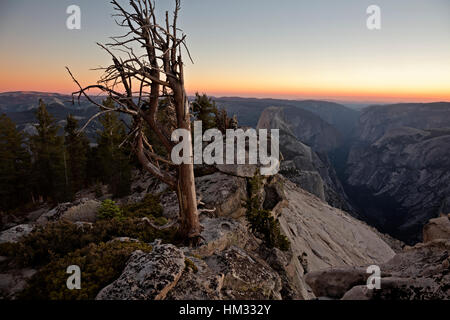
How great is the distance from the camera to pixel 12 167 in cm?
3450

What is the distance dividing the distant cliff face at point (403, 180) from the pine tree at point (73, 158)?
106 m

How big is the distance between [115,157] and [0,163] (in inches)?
601

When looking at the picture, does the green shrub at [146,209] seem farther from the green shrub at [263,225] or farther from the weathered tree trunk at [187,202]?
the green shrub at [263,225]

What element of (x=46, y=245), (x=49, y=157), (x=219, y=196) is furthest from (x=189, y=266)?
(x=49, y=157)

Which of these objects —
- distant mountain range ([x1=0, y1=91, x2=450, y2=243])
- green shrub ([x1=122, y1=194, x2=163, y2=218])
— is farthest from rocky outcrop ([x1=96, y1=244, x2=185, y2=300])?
distant mountain range ([x1=0, y1=91, x2=450, y2=243])

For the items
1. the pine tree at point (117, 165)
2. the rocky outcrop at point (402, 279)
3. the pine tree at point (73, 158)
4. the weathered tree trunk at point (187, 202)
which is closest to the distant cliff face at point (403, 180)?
the pine tree at point (117, 165)

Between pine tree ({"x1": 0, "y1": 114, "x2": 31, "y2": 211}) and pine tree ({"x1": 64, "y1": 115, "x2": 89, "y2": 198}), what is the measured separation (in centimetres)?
620

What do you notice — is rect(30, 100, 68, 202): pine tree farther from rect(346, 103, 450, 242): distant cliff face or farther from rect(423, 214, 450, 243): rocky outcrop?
rect(346, 103, 450, 242): distant cliff face

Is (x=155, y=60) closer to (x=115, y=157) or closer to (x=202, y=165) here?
(x=202, y=165)

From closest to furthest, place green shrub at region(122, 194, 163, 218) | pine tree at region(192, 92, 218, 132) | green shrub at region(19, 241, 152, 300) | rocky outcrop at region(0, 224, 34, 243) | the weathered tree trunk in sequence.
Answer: green shrub at region(19, 241, 152, 300)
the weathered tree trunk
rocky outcrop at region(0, 224, 34, 243)
green shrub at region(122, 194, 163, 218)
pine tree at region(192, 92, 218, 132)

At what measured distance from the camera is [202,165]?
19891 mm

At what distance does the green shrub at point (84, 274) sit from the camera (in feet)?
16.5

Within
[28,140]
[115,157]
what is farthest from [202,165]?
[28,140]

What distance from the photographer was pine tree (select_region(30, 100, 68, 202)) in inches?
1404
